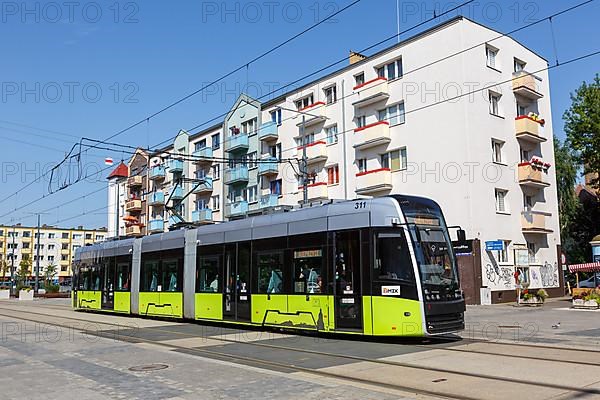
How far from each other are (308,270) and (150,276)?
385 inches

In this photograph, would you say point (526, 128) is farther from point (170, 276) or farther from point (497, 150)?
point (170, 276)

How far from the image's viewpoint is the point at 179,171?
57.8 m

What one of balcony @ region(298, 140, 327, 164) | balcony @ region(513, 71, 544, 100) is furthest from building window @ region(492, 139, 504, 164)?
balcony @ region(298, 140, 327, 164)

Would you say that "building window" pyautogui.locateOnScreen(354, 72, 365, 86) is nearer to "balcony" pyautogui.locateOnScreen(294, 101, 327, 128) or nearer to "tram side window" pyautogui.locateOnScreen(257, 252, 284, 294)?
"balcony" pyautogui.locateOnScreen(294, 101, 327, 128)

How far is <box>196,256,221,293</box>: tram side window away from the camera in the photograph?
19.4m

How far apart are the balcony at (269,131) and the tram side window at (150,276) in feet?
69.7

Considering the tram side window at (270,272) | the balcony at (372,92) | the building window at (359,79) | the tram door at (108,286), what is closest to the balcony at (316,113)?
the building window at (359,79)

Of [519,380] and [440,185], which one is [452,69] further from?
[519,380]

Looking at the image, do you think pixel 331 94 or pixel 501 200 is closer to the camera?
pixel 501 200

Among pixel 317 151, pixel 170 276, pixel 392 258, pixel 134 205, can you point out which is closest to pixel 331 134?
pixel 317 151

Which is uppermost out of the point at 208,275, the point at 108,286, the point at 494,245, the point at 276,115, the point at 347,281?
the point at 276,115

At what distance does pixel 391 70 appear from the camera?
1366 inches

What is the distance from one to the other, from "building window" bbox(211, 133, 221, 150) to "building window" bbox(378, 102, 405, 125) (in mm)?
19365

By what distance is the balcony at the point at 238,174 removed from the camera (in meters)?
46.5
